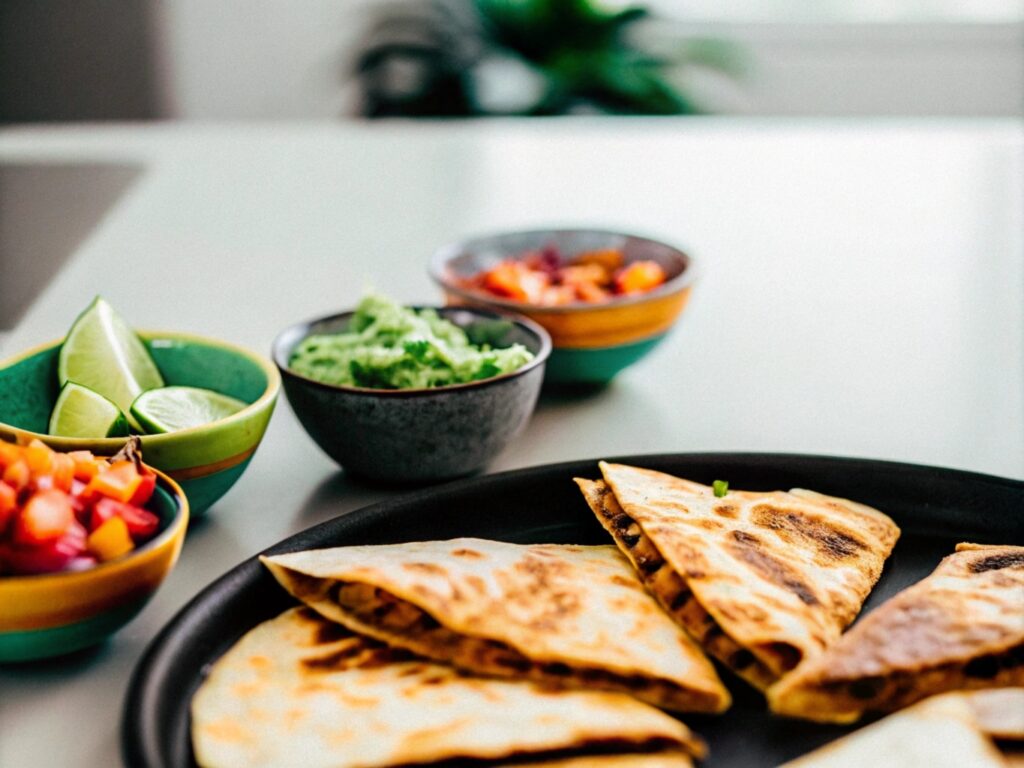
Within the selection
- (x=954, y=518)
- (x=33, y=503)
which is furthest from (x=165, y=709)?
(x=954, y=518)

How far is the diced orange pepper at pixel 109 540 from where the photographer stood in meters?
1.17

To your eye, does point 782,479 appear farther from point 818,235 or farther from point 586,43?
point 586,43

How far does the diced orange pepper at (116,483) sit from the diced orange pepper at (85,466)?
11 mm

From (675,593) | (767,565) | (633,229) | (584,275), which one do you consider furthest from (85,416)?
(633,229)

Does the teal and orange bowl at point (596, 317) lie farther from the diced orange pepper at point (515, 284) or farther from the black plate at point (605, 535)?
the black plate at point (605, 535)

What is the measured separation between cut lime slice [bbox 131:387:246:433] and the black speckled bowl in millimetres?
111

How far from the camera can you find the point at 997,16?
21.4 ft

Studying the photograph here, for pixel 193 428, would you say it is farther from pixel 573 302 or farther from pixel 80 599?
pixel 573 302

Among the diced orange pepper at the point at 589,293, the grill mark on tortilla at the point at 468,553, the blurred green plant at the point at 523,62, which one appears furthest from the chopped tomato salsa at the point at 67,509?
the blurred green plant at the point at 523,62

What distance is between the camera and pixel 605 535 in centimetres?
151

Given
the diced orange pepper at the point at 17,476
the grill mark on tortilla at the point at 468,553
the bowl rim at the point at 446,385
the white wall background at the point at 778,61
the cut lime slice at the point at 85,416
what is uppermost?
the diced orange pepper at the point at 17,476

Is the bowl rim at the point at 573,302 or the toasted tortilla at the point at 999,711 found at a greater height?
the bowl rim at the point at 573,302

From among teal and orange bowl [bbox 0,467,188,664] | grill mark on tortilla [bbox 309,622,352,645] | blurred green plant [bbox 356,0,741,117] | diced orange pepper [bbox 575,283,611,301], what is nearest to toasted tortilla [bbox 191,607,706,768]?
grill mark on tortilla [bbox 309,622,352,645]

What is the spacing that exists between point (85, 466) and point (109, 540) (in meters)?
0.12
